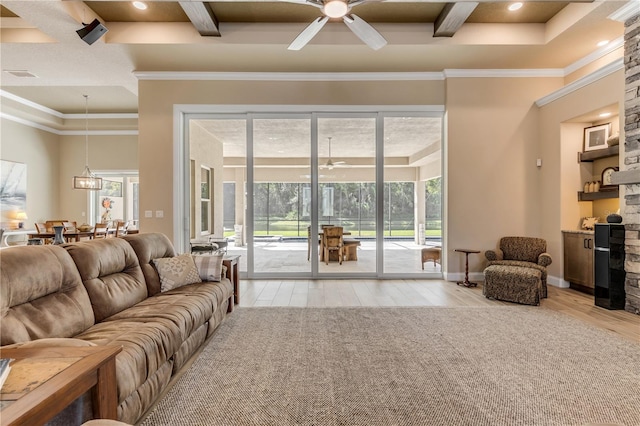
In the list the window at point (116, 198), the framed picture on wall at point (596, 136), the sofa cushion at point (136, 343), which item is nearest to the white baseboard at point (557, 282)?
the framed picture on wall at point (596, 136)

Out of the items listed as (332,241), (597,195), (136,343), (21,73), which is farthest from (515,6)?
(21,73)

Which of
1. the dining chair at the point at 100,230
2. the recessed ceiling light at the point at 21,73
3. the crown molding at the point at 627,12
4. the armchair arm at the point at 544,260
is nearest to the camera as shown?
the crown molding at the point at 627,12

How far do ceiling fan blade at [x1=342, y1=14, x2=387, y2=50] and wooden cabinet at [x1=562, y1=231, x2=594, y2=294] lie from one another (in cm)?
391

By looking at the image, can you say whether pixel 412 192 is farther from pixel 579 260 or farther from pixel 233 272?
pixel 233 272

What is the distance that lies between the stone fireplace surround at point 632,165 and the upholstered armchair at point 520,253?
2.95 ft

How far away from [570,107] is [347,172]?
3427mm

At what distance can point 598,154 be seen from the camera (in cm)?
473

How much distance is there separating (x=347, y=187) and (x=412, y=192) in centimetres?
123

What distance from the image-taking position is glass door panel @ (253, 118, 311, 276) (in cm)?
586

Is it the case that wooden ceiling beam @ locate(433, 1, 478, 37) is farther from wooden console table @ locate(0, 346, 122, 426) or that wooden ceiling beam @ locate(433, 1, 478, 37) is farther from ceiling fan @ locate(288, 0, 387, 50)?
wooden console table @ locate(0, 346, 122, 426)

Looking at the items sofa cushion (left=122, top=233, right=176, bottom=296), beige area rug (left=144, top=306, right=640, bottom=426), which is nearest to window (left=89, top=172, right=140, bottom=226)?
sofa cushion (left=122, top=233, right=176, bottom=296)

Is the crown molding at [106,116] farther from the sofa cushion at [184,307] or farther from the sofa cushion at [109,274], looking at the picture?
the sofa cushion at [184,307]

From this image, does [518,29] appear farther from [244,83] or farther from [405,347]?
[405,347]

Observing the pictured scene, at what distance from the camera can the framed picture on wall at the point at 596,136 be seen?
4.73 m
